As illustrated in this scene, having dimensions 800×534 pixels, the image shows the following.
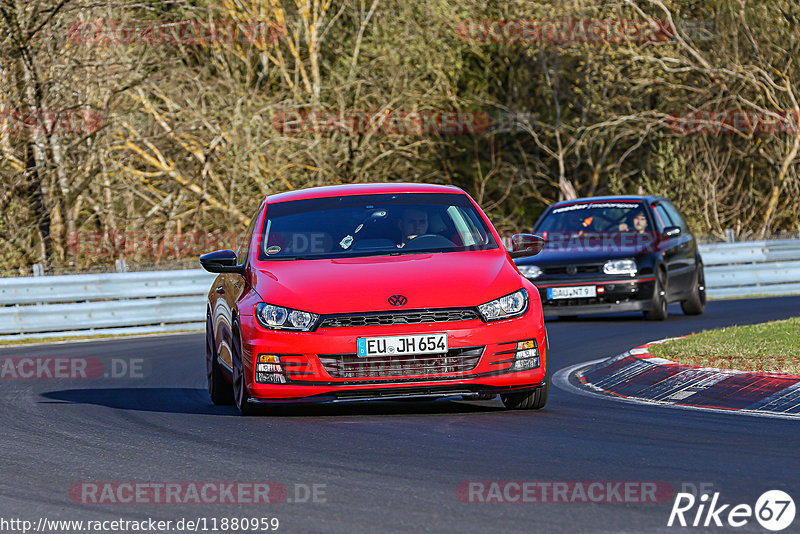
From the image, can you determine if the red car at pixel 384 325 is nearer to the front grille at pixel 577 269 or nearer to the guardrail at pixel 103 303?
the front grille at pixel 577 269

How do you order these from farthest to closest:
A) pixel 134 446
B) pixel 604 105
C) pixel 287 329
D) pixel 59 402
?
pixel 604 105, pixel 59 402, pixel 287 329, pixel 134 446

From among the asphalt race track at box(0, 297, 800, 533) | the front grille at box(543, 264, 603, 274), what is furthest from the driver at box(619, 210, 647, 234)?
A: the asphalt race track at box(0, 297, 800, 533)

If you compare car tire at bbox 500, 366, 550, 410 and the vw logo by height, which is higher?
the vw logo

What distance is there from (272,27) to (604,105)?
844 cm

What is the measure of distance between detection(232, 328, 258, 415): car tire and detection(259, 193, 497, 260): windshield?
71 cm

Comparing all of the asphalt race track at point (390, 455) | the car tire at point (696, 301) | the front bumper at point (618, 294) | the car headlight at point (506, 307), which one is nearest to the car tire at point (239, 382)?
the asphalt race track at point (390, 455)

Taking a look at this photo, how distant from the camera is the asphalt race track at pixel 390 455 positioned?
589cm

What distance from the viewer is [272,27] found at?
32188mm

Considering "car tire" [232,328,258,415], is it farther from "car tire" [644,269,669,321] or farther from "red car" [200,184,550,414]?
"car tire" [644,269,669,321]

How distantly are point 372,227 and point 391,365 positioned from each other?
64.7 inches

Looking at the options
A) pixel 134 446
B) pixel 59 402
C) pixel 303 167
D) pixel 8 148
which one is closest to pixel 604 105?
pixel 303 167

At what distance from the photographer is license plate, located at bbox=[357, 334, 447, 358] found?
341 inches

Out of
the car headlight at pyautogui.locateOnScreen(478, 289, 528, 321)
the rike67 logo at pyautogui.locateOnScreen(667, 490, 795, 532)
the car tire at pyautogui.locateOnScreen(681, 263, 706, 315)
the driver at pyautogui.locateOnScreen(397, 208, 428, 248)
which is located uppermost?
the driver at pyautogui.locateOnScreen(397, 208, 428, 248)

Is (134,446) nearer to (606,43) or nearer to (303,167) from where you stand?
(303,167)
